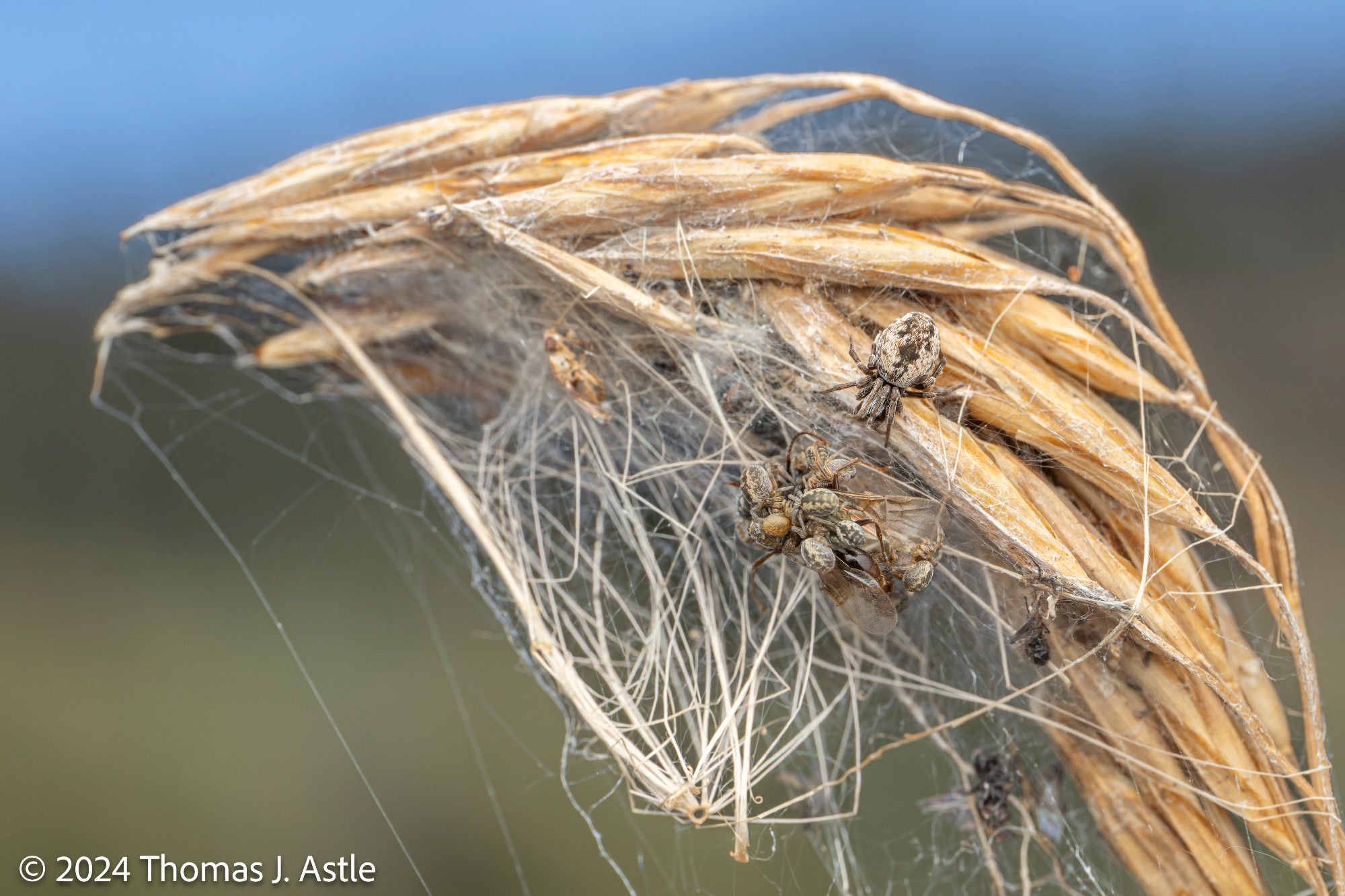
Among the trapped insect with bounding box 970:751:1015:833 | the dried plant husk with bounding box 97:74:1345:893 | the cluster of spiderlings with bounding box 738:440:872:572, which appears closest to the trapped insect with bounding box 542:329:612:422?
the dried plant husk with bounding box 97:74:1345:893

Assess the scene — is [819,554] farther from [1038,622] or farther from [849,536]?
[1038,622]

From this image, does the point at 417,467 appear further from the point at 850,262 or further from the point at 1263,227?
the point at 1263,227

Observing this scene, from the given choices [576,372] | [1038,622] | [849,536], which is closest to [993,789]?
[1038,622]

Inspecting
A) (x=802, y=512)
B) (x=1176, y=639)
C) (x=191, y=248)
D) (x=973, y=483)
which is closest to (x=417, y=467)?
(x=191, y=248)

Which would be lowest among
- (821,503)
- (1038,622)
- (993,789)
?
(993,789)

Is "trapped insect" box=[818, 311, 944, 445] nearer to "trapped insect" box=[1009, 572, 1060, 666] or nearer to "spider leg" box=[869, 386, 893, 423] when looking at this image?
"spider leg" box=[869, 386, 893, 423]

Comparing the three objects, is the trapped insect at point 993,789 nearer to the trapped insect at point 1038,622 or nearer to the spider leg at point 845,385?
the trapped insect at point 1038,622
